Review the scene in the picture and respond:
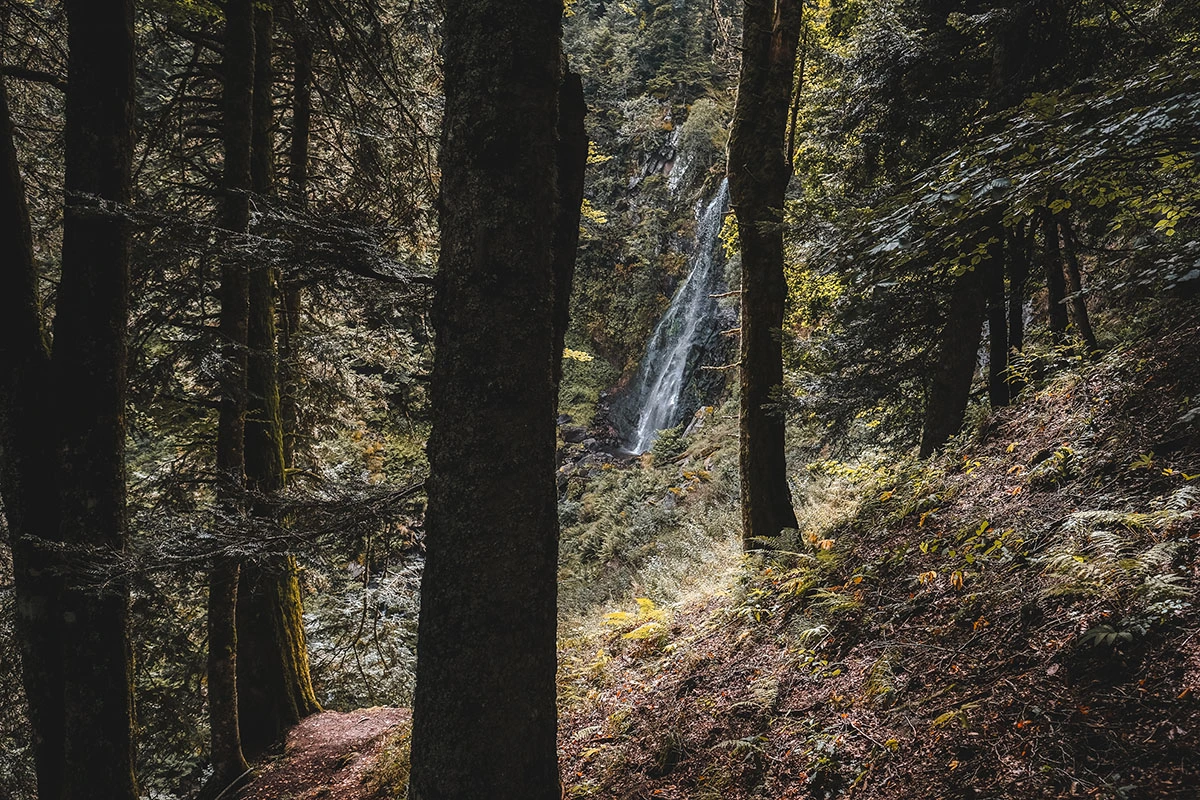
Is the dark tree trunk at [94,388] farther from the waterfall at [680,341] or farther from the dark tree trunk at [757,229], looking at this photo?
the waterfall at [680,341]

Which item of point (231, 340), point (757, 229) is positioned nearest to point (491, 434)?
point (231, 340)

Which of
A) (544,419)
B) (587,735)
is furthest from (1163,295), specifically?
(587,735)

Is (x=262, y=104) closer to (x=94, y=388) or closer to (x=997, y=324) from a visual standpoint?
(x=94, y=388)

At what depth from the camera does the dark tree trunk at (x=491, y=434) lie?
7.15ft

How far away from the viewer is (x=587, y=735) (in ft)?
13.7

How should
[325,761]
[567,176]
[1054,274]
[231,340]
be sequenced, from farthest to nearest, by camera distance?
1. [1054,274]
2. [325,761]
3. [231,340]
4. [567,176]

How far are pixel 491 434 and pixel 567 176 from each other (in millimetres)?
1226

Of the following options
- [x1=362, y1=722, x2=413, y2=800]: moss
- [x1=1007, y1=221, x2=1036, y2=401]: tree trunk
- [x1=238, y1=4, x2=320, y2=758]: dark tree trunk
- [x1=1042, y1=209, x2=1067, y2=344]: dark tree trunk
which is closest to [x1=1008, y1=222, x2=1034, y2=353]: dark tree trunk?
[x1=1007, y1=221, x2=1036, y2=401]: tree trunk

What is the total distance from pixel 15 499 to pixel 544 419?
3.17 meters

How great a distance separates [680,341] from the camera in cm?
2156

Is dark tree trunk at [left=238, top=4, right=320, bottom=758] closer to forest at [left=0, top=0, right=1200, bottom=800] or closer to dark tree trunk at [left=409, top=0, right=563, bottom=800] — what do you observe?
forest at [left=0, top=0, right=1200, bottom=800]

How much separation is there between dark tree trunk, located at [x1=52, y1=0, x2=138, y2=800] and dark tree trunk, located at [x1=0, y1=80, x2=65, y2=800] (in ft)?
0.30

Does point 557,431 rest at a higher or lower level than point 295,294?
lower

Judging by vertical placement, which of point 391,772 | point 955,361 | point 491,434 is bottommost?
point 391,772
